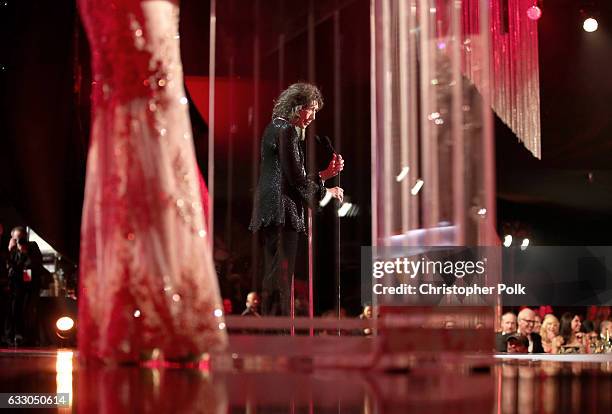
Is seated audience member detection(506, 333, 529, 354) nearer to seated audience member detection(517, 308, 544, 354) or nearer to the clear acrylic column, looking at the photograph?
seated audience member detection(517, 308, 544, 354)

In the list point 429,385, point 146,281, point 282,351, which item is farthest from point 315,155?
point 429,385

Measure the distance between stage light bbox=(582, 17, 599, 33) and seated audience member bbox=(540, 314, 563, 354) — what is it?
1.77 metres

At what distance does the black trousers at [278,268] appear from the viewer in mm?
3209

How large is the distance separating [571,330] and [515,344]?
3.49ft

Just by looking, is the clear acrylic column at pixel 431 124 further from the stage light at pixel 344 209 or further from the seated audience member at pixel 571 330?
the seated audience member at pixel 571 330

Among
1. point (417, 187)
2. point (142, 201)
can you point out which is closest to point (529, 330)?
point (417, 187)

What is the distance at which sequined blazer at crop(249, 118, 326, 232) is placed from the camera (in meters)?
3.22

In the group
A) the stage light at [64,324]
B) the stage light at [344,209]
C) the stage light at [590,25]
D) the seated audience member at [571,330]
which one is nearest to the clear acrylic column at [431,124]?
the stage light at [344,209]

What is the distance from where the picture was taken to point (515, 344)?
15.5 ft

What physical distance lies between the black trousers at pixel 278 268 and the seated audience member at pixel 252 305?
0.09 feet

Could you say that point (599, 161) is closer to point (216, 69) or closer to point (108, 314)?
point (216, 69)

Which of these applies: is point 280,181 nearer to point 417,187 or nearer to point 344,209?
point 417,187

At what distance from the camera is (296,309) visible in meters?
3.38

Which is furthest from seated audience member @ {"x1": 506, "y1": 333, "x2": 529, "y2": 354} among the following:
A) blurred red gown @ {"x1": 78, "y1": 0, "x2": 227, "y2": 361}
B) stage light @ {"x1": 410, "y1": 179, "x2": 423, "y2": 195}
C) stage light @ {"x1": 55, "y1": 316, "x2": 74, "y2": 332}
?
blurred red gown @ {"x1": 78, "y1": 0, "x2": 227, "y2": 361}
